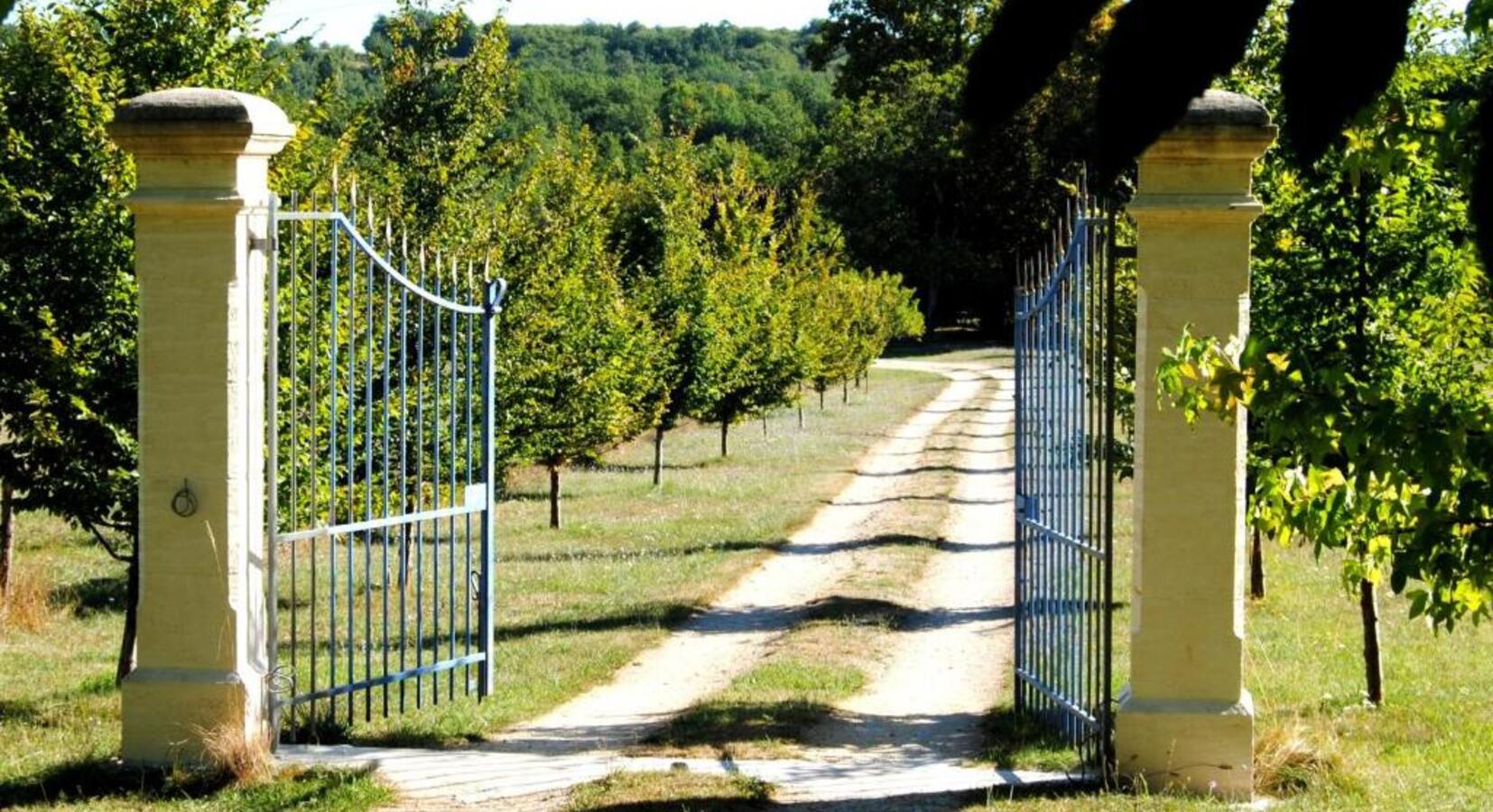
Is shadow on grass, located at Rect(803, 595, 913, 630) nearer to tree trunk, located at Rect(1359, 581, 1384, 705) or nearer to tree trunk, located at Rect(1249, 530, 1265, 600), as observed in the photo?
tree trunk, located at Rect(1249, 530, 1265, 600)

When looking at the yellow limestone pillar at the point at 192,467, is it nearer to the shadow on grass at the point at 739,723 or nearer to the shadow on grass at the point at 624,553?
the shadow on grass at the point at 739,723

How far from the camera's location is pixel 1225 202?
666 centimetres

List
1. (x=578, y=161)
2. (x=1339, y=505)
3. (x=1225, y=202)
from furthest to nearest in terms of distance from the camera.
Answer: (x=578, y=161), (x=1225, y=202), (x=1339, y=505)

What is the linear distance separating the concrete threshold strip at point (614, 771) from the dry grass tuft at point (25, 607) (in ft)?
16.2

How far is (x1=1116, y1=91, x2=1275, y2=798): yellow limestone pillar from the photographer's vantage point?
671 cm

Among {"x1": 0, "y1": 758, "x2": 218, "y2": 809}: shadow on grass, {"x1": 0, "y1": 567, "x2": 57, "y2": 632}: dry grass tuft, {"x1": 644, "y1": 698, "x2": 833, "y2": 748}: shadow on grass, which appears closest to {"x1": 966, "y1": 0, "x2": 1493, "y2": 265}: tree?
{"x1": 0, "y1": 758, "x2": 218, "y2": 809}: shadow on grass

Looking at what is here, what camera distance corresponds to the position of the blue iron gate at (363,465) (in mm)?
7277

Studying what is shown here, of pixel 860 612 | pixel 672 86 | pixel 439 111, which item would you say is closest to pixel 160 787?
pixel 860 612

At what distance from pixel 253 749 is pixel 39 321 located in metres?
3.07

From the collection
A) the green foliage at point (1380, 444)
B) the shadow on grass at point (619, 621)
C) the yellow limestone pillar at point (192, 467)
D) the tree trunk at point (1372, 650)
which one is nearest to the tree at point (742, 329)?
the shadow on grass at point (619, 621)

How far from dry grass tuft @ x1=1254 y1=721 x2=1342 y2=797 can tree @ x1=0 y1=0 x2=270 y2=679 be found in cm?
549

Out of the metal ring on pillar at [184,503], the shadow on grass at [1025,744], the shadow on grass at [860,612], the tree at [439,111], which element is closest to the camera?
the metal ring on pillar at [184,503]

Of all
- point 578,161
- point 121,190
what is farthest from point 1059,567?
point 578,161

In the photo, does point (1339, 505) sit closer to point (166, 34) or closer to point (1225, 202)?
point (1225, 202)
